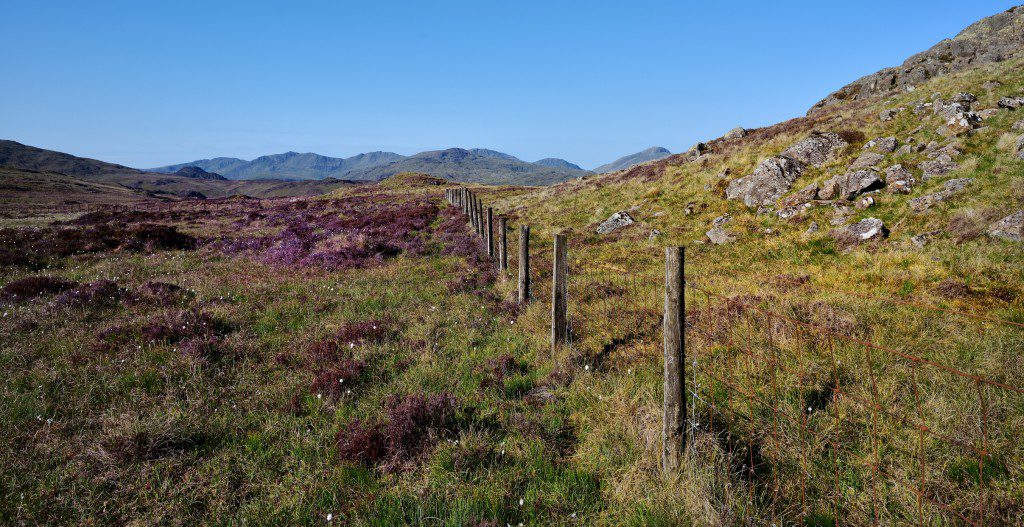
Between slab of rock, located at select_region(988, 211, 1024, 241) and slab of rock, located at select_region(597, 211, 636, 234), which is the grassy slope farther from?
slab of rock, located at select_region(597, 211, 636, 234)

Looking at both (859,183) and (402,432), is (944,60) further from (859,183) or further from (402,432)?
(402,432)

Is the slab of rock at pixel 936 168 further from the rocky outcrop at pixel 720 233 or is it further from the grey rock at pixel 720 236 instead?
the grey rock at pixel 720 236

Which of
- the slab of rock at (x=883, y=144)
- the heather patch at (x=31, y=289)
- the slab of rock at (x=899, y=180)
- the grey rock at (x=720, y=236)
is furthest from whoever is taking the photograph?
the slab of rock at (x=883, y=144)

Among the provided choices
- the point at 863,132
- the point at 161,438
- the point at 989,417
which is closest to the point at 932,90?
the point at 863,132

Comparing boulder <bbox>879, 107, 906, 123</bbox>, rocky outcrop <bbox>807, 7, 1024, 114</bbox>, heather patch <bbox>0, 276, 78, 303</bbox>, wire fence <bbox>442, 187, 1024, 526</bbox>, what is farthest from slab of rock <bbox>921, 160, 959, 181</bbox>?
heather patch <bbox>0, 276, 78, 303</bbox>

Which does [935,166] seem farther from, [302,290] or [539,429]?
[302,290]

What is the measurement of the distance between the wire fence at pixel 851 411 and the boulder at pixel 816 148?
13.8m

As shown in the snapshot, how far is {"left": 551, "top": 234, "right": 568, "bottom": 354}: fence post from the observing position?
24.4 feet

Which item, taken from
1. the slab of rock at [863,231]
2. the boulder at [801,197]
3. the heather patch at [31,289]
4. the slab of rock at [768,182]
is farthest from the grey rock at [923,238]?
the heather patch at [31,289]

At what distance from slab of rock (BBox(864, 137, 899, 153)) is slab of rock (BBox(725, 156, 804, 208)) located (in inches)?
104

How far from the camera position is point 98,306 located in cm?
984

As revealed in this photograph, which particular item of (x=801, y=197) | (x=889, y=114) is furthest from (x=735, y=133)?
(x=801, y=197)

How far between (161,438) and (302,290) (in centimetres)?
735

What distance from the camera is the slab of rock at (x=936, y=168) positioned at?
14.5 metres
